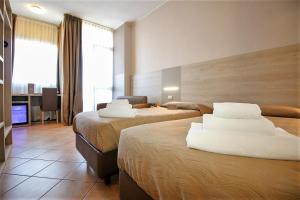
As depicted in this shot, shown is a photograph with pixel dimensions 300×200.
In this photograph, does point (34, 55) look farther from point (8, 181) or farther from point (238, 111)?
point (238, 111)

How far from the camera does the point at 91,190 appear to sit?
129cm

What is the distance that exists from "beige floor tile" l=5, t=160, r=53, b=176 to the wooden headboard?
7.46 ft

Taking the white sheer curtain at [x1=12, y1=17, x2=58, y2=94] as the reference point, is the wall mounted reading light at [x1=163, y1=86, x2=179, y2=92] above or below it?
below

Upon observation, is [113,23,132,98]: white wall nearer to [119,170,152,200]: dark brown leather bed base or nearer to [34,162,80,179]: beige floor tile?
[34,162,80,179]: beige floor tile

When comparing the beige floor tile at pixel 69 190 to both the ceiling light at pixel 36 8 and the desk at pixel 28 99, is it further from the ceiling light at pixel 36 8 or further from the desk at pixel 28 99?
the ceiling light at pixel 36 8

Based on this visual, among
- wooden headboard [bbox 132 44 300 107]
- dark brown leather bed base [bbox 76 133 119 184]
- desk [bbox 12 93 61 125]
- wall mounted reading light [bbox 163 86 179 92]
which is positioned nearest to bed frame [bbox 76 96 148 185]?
dark brown leather bed base [bbox 76 133 119 184]

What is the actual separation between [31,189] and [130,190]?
0.97m

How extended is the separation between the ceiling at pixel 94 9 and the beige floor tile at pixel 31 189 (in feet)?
11.2

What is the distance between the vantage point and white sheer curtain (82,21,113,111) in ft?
14.2

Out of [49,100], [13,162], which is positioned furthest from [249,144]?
[49,100]

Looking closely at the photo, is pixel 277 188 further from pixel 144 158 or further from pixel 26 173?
pixel 26 173

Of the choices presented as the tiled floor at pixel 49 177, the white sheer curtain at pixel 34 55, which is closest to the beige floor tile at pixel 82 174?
the tiled floor at pixel 49 177

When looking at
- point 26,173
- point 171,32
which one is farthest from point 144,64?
point 26,173

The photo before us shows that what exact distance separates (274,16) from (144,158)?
7.30ft
